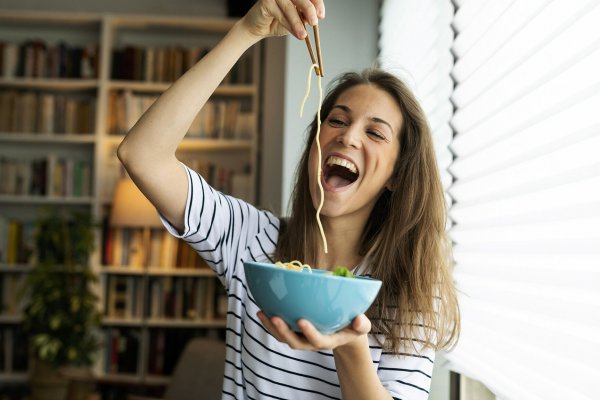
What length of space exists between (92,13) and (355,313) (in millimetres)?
4184

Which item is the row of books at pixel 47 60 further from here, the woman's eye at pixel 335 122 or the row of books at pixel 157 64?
the woman's eye at pixel 335 122

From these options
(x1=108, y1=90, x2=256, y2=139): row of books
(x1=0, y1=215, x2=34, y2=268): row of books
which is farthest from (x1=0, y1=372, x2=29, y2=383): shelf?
(x1=108, y1=90, x2=256, y2=139): row of books

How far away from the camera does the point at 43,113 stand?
13.7ft

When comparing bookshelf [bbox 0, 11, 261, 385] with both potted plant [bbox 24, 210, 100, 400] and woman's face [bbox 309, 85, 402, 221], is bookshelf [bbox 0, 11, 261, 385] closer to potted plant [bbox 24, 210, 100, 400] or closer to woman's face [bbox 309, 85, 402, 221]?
potted plant [bbox 24, 210, 100, 400]

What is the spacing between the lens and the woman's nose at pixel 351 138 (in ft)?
4.06

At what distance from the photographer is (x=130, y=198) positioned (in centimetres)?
370

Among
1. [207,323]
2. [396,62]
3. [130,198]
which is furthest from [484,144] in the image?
[207,323]

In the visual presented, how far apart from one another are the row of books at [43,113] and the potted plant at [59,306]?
66 centimetres

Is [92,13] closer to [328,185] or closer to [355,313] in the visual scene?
[328,185]

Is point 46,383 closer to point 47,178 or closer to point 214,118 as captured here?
point 47,178

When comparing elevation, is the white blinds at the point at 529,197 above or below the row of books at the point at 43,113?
below

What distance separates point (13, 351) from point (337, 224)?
142 inches

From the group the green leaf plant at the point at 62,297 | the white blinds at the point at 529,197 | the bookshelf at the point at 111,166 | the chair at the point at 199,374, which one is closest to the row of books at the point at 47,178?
the bookshelf at the point at 111,166

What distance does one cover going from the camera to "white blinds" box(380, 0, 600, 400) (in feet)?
3.13
